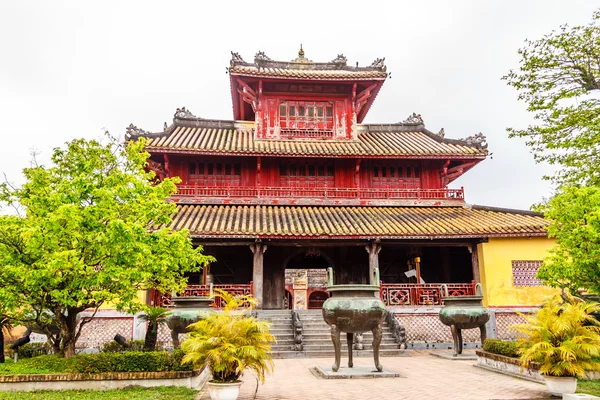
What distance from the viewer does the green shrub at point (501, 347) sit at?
29.3 feet

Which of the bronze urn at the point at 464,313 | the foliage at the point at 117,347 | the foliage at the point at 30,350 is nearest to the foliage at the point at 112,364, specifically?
the foliage at the point at 30,350

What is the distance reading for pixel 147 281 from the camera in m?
8.93

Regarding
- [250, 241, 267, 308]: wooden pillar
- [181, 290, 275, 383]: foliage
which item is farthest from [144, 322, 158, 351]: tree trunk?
[181, 290, 275, 383]: foliage

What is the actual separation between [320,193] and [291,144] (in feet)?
7.94

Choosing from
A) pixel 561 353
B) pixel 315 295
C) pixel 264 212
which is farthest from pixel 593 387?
pixel 315 295

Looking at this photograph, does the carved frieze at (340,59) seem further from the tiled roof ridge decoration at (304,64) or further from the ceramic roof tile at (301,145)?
the ceramic roof tile at (301,145)

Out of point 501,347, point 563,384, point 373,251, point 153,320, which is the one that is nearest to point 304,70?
point 373,251

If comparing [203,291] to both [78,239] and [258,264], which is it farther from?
[78,239]

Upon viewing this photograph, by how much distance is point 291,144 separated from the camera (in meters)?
18.3

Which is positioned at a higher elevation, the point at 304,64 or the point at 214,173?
the point at 304,64

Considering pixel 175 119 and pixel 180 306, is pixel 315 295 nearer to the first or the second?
pixel 175 119

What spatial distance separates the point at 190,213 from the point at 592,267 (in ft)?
39.9

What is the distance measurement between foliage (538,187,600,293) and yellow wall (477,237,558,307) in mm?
5466

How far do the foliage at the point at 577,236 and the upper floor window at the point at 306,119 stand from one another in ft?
36.6
